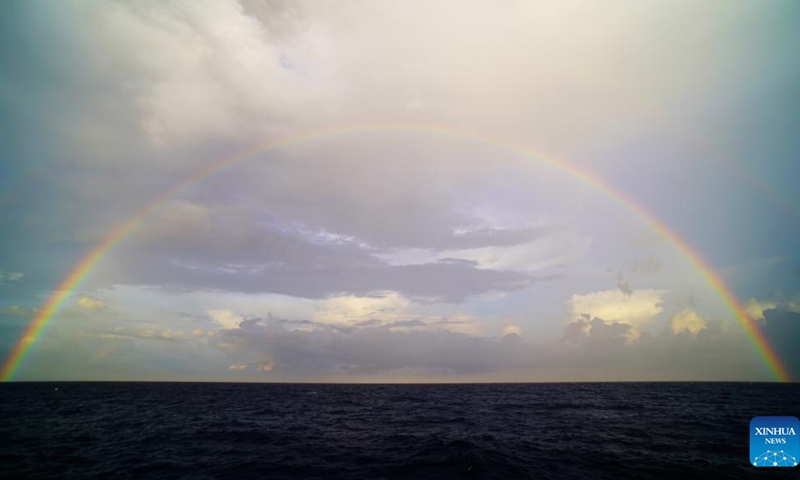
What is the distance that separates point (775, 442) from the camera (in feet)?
84.0

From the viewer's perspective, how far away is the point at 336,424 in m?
48.9

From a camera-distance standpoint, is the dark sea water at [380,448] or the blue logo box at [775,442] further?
the dark sea water at [380,448]

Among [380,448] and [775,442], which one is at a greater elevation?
[775,442]

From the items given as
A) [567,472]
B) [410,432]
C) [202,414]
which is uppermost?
[567,472]

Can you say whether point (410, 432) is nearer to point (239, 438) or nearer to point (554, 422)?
point (239, 438)

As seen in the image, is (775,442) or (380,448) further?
(380,448)

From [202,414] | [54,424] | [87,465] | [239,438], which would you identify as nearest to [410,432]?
[239,438]

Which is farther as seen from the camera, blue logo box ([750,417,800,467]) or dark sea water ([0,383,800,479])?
dark sea water ([0,383,800,479])

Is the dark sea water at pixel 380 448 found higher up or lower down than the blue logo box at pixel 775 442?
lower down

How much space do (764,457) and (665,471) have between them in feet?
24.2

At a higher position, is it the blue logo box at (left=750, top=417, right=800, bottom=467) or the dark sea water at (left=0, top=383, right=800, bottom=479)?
the blue logo box at (left=750, top=417, right=800, bottom=467)

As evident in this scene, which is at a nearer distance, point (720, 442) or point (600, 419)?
point (720, 442)

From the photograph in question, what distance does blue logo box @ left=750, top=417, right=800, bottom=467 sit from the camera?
24562 mm

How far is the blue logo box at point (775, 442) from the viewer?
80.6ft
